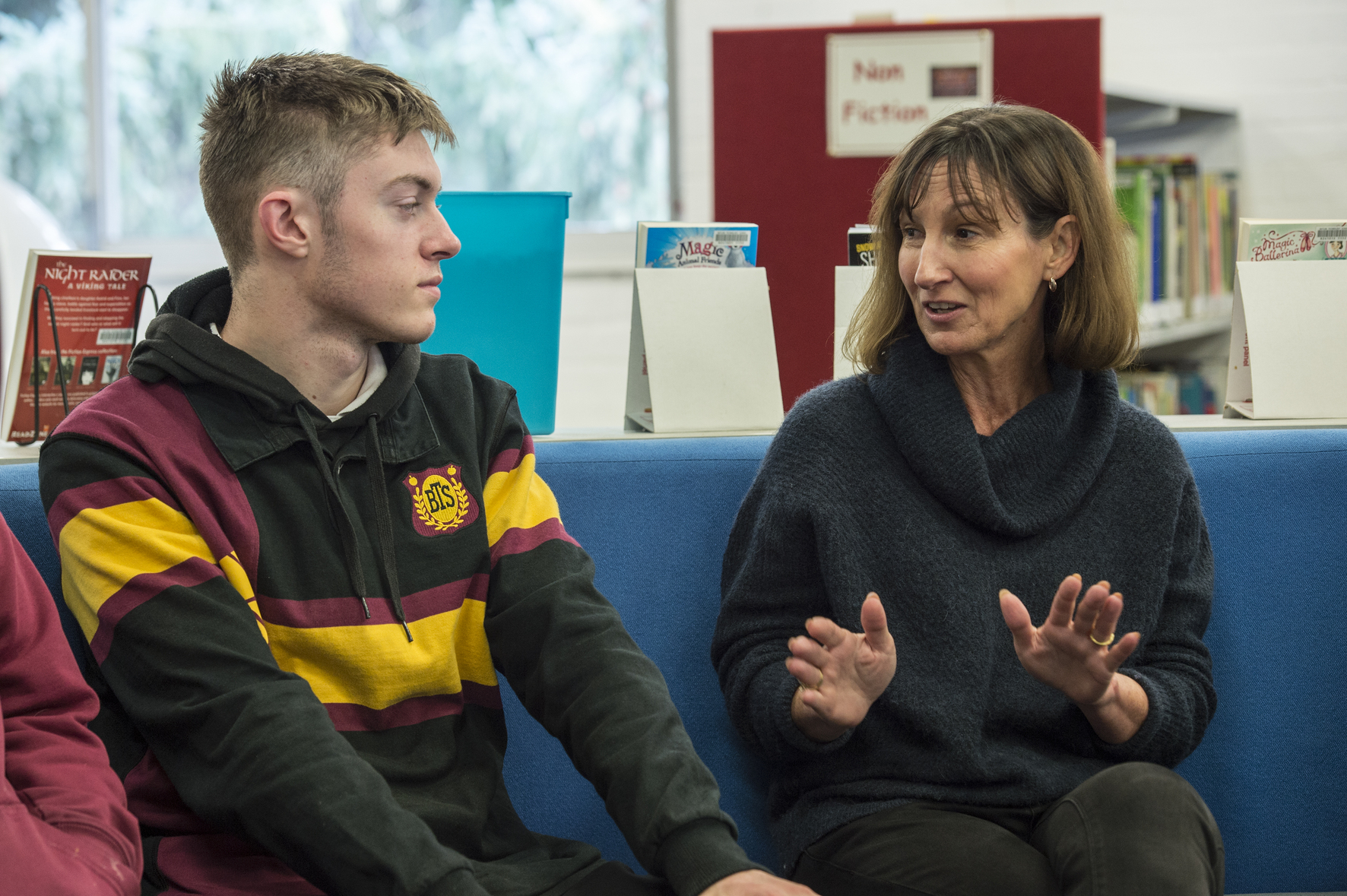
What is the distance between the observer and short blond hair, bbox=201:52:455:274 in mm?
1229

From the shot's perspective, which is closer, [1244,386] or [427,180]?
[427,180]

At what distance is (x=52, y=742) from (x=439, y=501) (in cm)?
41

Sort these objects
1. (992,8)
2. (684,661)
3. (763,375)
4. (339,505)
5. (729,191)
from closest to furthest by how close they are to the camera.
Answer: (339,505) → (684,661) → (763,375) → (729,191) → (992,8)

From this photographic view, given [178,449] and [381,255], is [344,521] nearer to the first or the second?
[178,449]

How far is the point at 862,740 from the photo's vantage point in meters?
1.31

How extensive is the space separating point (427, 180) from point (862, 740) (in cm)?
75

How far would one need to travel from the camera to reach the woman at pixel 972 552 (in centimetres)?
123

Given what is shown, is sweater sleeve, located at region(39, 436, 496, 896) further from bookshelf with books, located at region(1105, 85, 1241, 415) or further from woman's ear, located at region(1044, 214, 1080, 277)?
bookshelf with books, located at region(1105, 85, 1241, 415)

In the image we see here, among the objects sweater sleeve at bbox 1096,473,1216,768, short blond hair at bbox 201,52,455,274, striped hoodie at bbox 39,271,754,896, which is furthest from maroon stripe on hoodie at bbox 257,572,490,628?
sweater sleeve at bbox 1096,473,1216,768

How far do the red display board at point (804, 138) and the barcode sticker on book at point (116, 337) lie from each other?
1.14 m

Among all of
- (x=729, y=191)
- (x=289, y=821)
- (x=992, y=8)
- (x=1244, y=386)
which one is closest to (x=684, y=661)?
(x=289, y=821)

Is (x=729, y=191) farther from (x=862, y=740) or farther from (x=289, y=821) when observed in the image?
(x=289, y=821)

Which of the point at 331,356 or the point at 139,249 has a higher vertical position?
the point at 139,249

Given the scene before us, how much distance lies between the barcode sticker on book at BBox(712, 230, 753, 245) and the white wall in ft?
6.70
